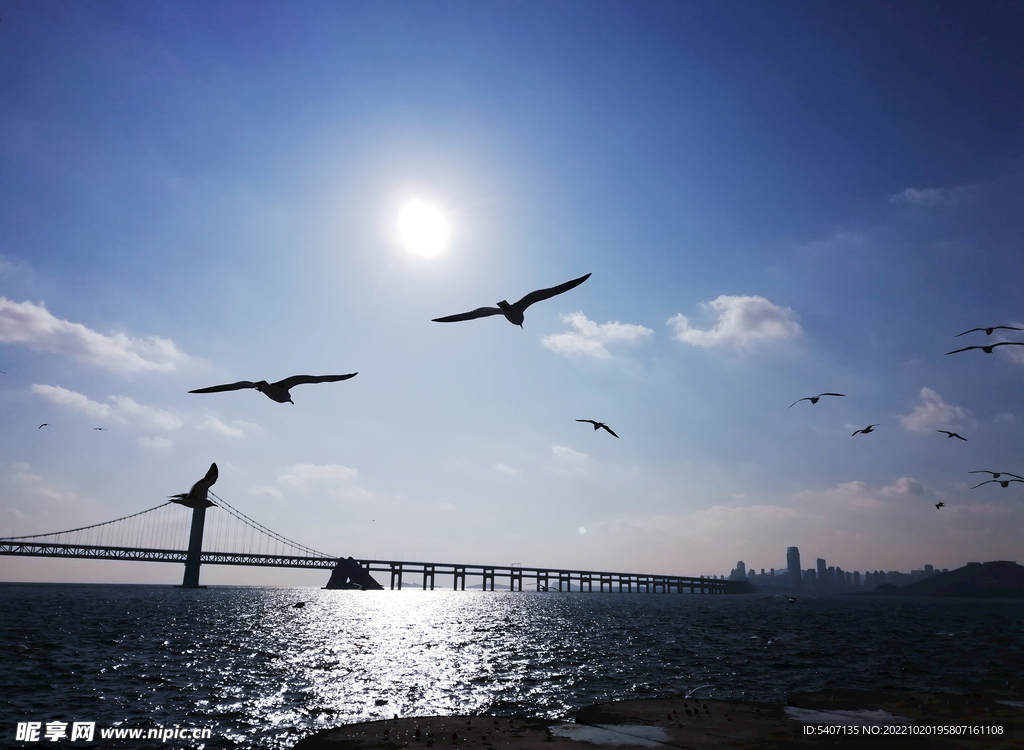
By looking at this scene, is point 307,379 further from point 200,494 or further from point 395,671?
point 395,671

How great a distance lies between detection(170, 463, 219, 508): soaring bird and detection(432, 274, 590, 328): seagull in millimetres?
4912

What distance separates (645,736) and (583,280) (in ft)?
37.5

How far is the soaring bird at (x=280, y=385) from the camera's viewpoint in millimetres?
10156

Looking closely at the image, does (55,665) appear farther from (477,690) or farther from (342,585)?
(342,585)

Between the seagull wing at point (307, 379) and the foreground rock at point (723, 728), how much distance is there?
9.34m

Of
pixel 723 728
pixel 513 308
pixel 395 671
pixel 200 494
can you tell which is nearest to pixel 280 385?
pixel 200 494

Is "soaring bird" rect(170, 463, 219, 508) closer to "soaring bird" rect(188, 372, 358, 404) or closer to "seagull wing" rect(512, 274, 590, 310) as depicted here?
"soaring bird" rect(188, 372, 358, 404)

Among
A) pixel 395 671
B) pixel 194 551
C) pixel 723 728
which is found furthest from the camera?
pixel 194 551

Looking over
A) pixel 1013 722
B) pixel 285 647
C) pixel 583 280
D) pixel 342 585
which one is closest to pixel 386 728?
pixel 583 280

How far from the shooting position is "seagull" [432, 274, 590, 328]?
11.4 meters

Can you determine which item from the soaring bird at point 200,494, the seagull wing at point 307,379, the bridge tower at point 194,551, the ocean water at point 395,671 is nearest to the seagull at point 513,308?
the seagull wing at point 307,379

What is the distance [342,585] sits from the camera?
183 m

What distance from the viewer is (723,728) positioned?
1539cm

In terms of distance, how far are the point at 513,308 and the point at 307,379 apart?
428 cm
